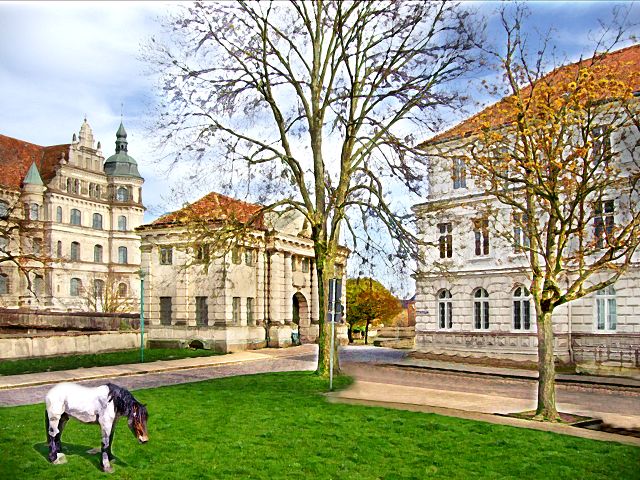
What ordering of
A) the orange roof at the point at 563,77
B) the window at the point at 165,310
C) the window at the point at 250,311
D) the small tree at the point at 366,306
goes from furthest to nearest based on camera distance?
1. the small tree at the point at 366,306
2. the window at the point at 250,311
3. the window at the point at 165,310
4. the orange roof at the point at 563,77

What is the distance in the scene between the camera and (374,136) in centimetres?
2264

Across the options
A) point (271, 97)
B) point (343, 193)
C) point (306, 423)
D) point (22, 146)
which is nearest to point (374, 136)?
point (343, 193)

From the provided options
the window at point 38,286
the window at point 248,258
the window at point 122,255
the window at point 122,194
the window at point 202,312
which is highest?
the window at point 122,194

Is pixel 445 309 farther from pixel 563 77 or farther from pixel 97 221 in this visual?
pixel 97 221

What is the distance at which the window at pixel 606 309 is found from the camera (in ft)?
94.2

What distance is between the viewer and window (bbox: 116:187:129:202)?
251ft

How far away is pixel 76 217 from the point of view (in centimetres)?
7238

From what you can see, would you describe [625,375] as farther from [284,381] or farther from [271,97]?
[271,97]

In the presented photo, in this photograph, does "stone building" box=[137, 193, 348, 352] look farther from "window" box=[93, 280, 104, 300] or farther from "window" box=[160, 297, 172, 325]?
"window" box=[93, 280, 104, 300]

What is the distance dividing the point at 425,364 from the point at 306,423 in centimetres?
Result: 1780

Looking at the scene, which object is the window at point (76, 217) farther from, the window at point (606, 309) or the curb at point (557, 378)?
the window at point (606, 309)

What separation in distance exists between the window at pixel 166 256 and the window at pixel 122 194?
131 ft

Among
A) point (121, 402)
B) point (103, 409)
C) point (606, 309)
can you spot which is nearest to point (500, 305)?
point (606, 309)

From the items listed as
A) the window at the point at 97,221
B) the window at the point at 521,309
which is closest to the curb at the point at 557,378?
the window at the point at 521,309
